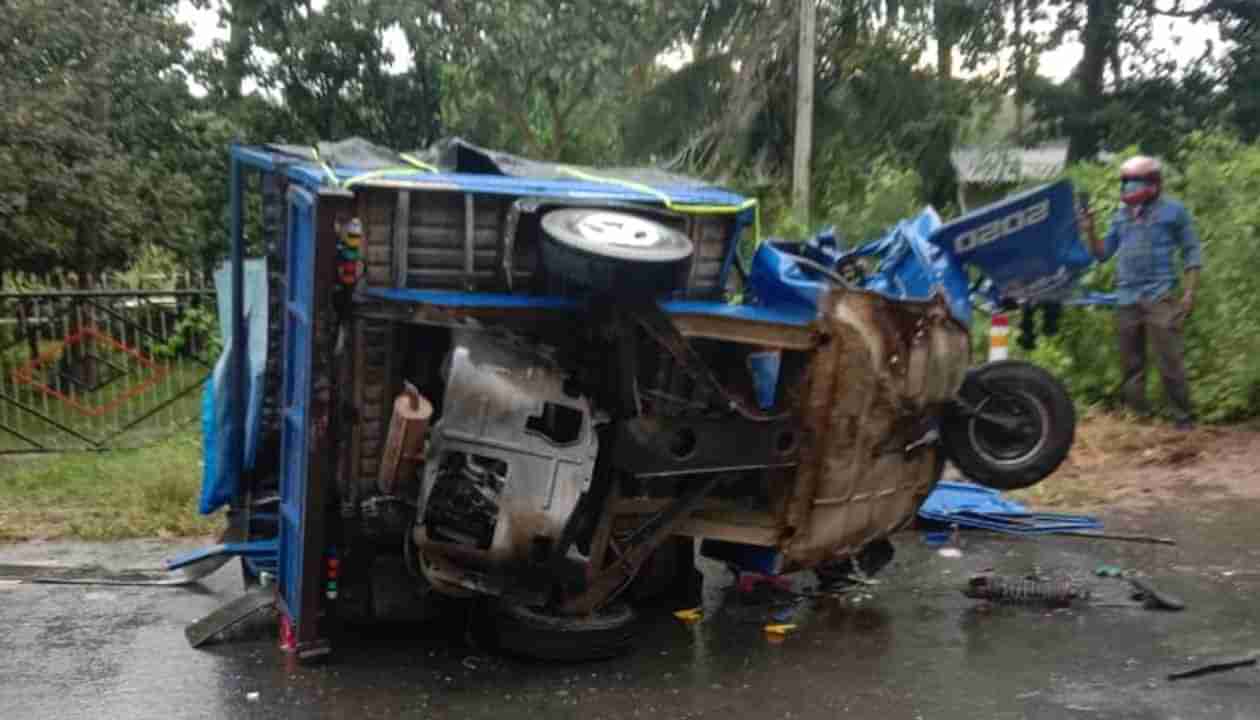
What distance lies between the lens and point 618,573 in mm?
5301

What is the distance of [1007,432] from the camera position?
584 centimetres

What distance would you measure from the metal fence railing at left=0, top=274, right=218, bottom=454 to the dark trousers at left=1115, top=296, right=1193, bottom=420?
712cm

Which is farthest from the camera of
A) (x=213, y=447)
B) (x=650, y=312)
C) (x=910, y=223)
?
(x=213, y=447)

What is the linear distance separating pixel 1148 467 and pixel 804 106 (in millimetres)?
9499

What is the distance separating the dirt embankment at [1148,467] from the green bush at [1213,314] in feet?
1.25

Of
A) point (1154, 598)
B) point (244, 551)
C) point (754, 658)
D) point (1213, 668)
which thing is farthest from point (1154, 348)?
point (244, 551)

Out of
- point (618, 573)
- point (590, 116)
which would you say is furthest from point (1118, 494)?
point (590, 116)

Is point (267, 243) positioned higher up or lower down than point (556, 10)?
lower down

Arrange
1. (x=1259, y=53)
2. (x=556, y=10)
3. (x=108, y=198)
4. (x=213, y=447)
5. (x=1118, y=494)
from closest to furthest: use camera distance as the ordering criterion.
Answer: (x=213, y=447), (x=1118, y=494), (x=108, y=198), (x=556, y=10), (x=1259, y=53)

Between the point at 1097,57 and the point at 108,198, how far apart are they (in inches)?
641

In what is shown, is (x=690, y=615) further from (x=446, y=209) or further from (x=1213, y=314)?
(x=1213, y=314)

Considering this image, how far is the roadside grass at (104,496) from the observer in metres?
7.84

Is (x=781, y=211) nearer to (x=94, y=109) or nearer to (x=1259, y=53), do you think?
(x=94, y=109)

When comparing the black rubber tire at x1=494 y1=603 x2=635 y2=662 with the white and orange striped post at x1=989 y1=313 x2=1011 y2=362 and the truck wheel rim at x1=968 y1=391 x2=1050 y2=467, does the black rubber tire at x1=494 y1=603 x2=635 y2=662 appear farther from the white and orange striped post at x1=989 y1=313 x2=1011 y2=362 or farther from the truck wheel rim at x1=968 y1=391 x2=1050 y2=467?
the white and orange striped post at x1=989 y1=313 x2=1011 y2=362
